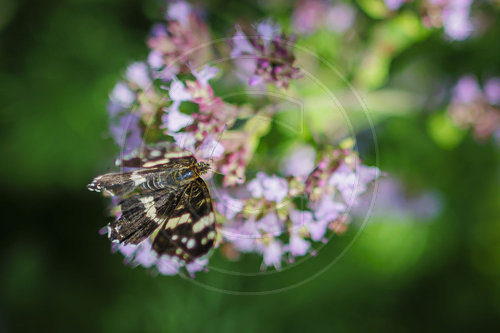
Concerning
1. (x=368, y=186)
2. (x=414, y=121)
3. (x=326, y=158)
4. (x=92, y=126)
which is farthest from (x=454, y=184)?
(x=92, y=126)

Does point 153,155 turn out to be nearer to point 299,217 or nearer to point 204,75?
point 204,75

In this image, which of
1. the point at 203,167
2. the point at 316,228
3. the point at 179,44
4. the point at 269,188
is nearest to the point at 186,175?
the point at 203,167

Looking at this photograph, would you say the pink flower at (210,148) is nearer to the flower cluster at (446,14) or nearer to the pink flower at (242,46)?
the pink flower at (242,46)

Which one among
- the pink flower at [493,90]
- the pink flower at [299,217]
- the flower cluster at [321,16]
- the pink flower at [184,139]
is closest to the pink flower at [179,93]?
the pink flower at [184,139]

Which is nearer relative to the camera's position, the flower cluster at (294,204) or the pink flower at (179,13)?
the flower cluster at (294,204)

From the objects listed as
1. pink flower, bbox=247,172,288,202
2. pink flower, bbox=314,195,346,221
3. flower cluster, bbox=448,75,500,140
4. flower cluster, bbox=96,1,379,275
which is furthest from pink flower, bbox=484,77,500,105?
pink flower, bbox=247,172,288,202

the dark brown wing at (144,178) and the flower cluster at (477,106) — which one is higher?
the flower cluster at (477,106)

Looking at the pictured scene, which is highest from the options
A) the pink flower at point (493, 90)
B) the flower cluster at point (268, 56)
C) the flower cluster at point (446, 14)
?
the pink flower at point (493, 90)
